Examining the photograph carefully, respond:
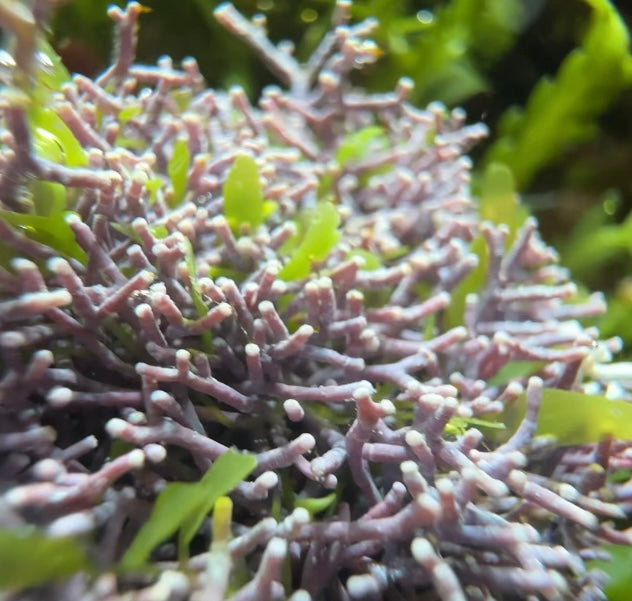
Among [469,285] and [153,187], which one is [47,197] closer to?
[153,187]

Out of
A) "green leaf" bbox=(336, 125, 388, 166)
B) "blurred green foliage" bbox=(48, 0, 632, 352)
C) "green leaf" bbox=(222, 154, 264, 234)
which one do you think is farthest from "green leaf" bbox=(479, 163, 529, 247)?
"green leaf" bbox=(222, 154, 264, 234)

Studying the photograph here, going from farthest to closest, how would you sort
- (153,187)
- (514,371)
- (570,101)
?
(570,101) < (514,371) < (153,187)

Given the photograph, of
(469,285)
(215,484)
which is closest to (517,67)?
(469,285)

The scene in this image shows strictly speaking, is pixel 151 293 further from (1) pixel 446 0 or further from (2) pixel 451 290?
(1) pixel 446 0

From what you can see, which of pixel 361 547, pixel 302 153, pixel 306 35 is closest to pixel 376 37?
pixel 306 35

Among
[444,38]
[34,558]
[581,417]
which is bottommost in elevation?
[34,558]

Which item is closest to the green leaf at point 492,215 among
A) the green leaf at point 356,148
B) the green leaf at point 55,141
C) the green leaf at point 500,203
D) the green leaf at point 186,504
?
the green leaf at point 500,203
